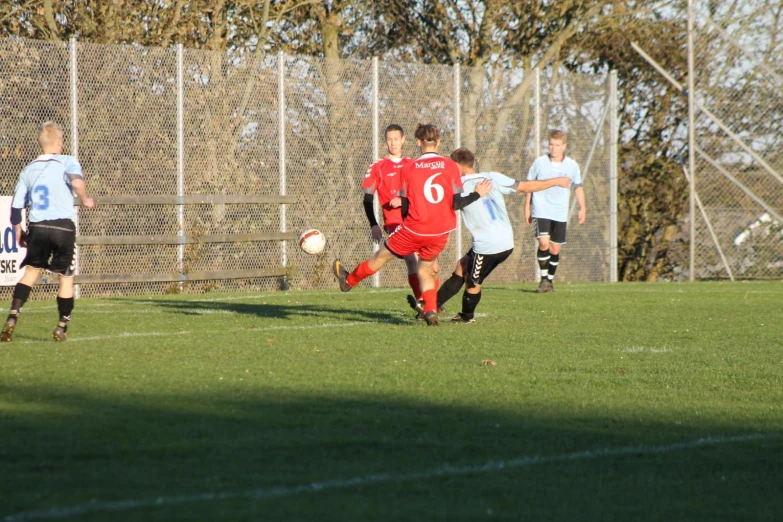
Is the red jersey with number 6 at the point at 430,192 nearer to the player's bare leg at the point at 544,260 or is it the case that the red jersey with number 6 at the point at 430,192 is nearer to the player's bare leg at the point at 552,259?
the player's bare leg at the point at 544,260

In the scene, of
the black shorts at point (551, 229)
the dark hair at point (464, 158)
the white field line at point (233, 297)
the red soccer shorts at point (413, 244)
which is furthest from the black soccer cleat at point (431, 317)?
the black shorts at point (551, 229)

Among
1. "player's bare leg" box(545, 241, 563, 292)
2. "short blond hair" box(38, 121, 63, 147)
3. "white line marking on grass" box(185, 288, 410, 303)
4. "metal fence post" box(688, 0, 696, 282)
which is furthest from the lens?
"metal fence post" box(688, 0, 696, 282)

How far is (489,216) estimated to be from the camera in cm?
1170

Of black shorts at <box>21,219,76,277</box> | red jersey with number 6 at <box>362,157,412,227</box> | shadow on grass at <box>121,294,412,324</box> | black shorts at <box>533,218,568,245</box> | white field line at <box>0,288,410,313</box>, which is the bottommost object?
shadow on grass at <box>121,294,412,324</box>

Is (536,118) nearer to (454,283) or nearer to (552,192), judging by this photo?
(552,192)

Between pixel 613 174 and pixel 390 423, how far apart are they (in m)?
16.8

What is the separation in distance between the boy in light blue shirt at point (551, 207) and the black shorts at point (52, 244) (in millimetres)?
8128

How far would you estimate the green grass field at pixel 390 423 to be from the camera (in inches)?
179

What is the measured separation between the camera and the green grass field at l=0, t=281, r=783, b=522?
14.9ft

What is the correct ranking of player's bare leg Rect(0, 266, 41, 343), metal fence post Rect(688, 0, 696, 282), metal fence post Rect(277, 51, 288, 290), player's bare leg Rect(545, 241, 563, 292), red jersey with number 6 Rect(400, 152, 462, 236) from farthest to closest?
metal fence post Rect(688, 0, 696, 282) < metal fence post Rect(277, 51, 288, 290) < player's bare leg Rect(545, 241, 563, 292) < red jersey with number 6 Rect(400, 152, 462, 236) < player's bare leg Rect(0, 266, 41, 343)

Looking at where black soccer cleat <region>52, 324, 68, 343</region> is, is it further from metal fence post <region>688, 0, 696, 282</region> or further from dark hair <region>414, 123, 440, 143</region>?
metal fence post <region>688, 0, 696, 282</region>

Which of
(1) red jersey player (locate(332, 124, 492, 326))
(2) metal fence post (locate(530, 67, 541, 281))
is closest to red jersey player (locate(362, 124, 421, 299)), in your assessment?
(1) red jersey player (locate(332, 124, 492, 326))

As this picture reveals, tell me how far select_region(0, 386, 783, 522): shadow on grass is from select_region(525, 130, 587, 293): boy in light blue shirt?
33.4ft

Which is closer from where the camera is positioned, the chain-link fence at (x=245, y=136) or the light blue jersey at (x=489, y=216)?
the light blue jersey at (x=489, y=216)
